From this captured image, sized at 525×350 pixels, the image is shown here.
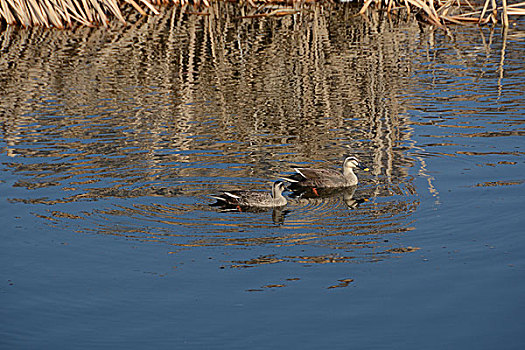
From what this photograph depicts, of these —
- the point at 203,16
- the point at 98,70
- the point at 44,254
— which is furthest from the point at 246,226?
the point at 203,16

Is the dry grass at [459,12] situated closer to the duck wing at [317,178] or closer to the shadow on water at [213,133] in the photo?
the shadow on water at [213,133]

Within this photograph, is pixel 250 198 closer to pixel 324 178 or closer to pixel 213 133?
pixel 324 178

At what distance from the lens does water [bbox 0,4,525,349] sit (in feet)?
28.2

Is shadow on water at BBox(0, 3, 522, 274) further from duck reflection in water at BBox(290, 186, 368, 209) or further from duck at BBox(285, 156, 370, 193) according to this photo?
duck at BBox(285, 156, 370, 193)

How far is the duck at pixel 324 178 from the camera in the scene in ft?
42.3

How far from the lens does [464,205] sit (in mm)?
11766

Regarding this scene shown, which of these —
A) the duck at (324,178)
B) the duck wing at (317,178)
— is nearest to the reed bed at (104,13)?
the duck at (324,178)

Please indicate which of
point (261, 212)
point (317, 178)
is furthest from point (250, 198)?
point (317, 178)

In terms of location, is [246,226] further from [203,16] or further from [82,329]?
[203,16]

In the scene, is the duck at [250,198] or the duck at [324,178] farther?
the duck at [324,178]

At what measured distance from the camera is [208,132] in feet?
51.8

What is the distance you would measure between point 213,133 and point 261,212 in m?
4.18

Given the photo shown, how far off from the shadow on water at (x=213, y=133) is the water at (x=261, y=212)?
5 cm

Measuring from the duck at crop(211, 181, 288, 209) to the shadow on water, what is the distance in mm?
176
